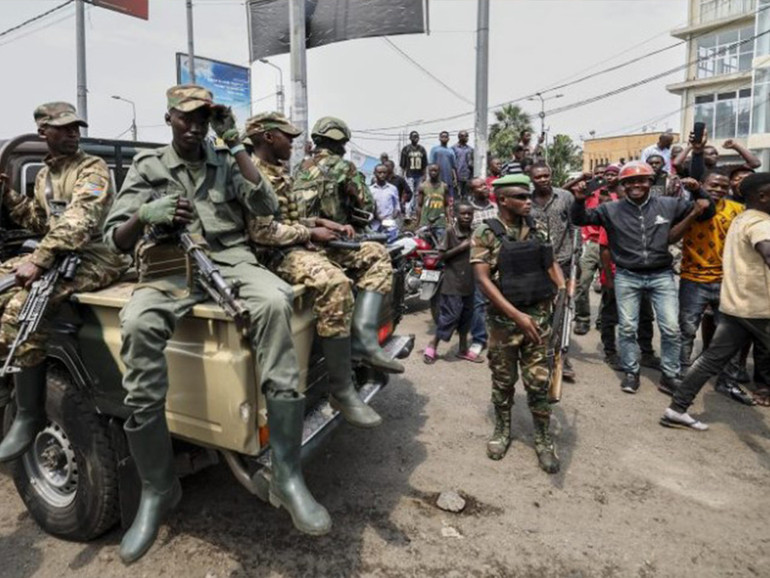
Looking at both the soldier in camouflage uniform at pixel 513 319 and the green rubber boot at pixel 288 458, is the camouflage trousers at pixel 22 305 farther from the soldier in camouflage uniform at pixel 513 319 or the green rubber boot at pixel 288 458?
the soldier in camouflage uniform at pixel 513 319

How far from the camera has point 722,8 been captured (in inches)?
1184

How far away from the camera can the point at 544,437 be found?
363 cm

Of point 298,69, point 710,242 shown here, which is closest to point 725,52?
point 298,69

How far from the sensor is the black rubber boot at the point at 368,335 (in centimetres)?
312

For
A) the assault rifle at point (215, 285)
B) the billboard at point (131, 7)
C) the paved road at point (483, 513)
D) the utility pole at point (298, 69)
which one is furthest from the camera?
the billboard at point (131, 7)

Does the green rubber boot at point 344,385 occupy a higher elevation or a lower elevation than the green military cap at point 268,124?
lower

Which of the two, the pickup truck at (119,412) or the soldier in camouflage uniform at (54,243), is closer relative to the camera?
the pickup truck at (119,412)

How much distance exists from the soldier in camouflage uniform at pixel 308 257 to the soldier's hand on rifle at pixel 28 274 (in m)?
1.03

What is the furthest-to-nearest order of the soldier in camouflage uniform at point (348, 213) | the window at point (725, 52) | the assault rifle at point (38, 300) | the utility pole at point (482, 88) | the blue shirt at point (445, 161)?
the window at point (725, 52)
the blue shirt at point (445, 161)
the utility pole at point (482, 88)
the soldier in camouflage uniform at point (348, 213)
the assault rifle at point (38, 300)

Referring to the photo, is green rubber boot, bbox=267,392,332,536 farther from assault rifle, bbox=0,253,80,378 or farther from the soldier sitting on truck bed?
assault rifle, bbox=0,253,80,378

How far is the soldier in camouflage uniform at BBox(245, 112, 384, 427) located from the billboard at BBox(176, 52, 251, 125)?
673 inches

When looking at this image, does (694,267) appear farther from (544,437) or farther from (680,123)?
(680,123)

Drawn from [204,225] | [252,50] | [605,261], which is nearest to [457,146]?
[252,50]

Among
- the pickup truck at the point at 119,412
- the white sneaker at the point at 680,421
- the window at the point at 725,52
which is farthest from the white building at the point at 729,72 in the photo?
the pickup truck at the point at 119,412
